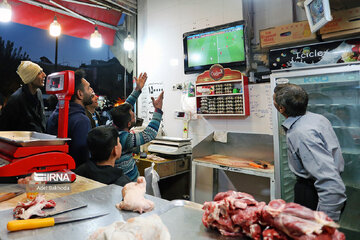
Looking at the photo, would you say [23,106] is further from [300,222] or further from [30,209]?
[300,222]

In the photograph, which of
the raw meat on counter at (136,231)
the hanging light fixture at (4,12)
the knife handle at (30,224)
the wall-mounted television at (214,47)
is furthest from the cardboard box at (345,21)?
the hanging light fixture at (4,12)

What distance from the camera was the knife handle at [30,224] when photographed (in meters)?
0.96

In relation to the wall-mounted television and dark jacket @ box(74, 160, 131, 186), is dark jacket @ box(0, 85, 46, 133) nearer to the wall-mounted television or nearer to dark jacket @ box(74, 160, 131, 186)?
dark jacket @ box(74, 160, 131, 186)

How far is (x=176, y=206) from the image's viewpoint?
47.8 inches

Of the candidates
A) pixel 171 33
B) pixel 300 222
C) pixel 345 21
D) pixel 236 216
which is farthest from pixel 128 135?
pixel 171 33

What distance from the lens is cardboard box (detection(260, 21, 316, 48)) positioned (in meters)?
2.92

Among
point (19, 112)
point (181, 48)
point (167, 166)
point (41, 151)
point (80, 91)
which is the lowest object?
point (167, 166)

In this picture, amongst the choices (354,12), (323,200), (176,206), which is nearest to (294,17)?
(354,12)

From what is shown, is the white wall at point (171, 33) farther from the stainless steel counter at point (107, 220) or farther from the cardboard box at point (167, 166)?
the stainless steel counter at point (107, 220)

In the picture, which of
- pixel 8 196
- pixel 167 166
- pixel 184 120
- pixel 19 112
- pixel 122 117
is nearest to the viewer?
pixel 8 196

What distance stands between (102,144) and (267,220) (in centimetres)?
138

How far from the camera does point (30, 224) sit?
3.22ft

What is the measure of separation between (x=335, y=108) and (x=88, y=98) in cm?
276

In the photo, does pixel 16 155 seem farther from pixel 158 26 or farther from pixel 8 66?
pixel 158 26
